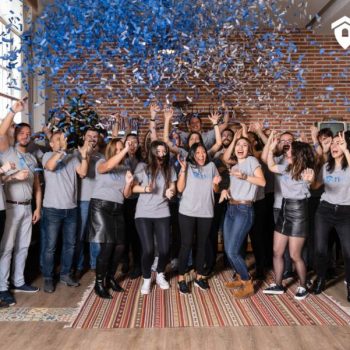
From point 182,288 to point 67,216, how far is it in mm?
1164

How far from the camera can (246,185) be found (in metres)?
3.72

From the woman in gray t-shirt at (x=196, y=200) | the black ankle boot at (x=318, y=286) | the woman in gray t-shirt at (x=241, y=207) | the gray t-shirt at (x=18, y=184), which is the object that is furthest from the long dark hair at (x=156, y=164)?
the black ankle boot at (x=318, y=286)

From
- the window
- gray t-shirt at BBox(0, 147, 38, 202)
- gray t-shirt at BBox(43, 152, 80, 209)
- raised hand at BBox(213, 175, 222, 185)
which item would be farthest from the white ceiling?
gray t-shirt at BBox(0, 147, 38, 202)

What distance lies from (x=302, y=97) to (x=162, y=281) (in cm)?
414

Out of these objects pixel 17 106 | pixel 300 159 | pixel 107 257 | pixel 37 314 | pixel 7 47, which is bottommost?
pixel 37 314

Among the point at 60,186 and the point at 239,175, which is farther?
the point at 60,186

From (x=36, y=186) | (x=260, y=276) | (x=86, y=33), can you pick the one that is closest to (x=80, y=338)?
(x=36, y=186)

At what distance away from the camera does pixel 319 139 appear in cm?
416

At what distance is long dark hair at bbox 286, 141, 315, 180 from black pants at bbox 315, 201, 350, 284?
0.38m

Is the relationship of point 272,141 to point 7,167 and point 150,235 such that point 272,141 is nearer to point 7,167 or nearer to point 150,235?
point 150,235

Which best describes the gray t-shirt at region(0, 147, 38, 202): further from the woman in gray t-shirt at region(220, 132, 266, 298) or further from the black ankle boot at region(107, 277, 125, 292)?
the woman in gray t-shirt at region(220, 132, 266, 298)

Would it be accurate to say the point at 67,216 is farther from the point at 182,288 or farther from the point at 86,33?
the point at 86,33

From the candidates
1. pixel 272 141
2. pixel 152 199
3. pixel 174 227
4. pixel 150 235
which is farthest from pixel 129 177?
pixel 272 141

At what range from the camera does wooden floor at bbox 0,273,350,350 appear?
2752 mm
